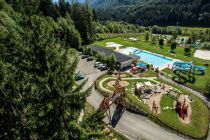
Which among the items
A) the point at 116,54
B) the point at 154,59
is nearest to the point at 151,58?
the point at 154,59

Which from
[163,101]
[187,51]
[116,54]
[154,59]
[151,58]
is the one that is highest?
[116,54]

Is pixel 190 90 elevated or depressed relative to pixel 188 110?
depressed

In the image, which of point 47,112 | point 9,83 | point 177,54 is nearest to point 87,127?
point 47,112

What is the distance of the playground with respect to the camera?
127ft

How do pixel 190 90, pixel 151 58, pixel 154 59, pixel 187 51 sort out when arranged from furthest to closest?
pixel 187 51
pixel 151 58
pixel 154 59
pixel 190 90

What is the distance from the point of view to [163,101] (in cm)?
4538

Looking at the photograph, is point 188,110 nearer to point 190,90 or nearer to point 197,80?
point 190,90

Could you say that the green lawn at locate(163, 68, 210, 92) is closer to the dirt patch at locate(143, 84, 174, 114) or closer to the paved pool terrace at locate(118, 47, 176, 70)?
Answer: the paved pool terrace at locate(118, 47, 176, 70)

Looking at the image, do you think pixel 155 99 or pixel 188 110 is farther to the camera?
pixel 155 99

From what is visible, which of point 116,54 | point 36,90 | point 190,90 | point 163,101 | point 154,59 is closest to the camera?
point 36,90

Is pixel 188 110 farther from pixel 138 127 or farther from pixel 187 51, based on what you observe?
pixel 187 51

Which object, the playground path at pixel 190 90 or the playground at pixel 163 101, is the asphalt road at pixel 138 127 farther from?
the playground path at pixel 190 90

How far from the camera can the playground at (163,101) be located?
38578 millimetres

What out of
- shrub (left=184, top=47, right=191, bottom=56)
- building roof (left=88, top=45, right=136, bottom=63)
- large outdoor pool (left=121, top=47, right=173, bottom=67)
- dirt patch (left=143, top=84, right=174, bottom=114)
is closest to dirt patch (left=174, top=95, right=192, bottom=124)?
dirt patch (left=143, top=84, right=174, bottom=114)
